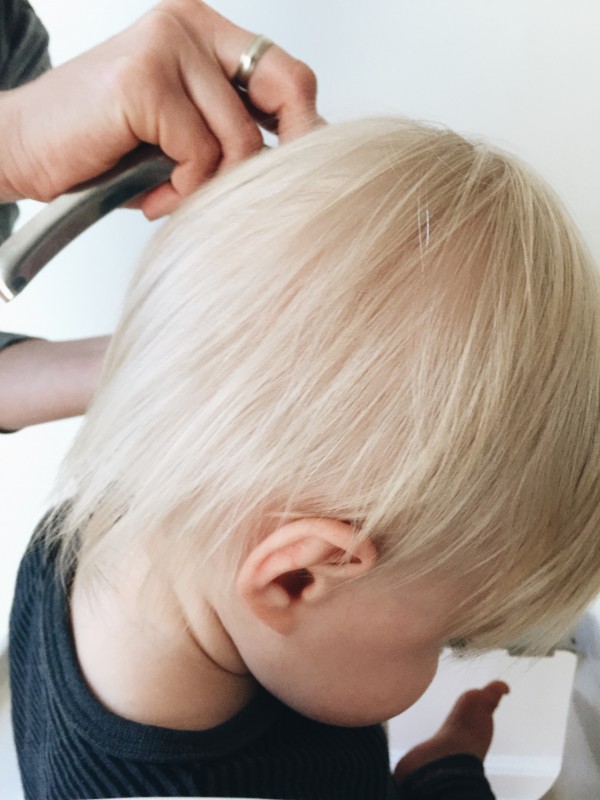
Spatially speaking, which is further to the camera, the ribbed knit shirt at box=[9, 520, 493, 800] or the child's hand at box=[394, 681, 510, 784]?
the child's hand at box=[394, 681, 510, 784]

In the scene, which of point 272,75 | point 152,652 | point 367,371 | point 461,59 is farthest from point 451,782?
point 461,59

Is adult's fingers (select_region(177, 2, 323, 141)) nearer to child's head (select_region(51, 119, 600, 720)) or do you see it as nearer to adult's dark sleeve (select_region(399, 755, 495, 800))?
child's head (select_region(51, 119, 600, 720))

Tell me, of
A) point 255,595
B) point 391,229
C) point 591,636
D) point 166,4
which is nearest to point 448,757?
point 591,636

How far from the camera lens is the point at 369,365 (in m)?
0.29

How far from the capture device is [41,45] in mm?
569

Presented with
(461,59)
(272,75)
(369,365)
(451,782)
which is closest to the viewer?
(369,365)

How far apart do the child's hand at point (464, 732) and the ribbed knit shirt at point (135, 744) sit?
0.09 metres

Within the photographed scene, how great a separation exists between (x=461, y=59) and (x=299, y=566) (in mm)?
564

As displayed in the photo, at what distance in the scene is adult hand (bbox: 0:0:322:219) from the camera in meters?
0.38

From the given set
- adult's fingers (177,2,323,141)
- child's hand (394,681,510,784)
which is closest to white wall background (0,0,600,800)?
child's hand (394,681,510,784)

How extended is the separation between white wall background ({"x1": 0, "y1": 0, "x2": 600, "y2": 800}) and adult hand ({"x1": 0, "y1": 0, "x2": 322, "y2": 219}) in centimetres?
25

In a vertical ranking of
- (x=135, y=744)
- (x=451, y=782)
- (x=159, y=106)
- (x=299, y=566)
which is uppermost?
(x=159, y=106)

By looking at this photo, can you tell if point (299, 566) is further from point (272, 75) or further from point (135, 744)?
point (272, 75)

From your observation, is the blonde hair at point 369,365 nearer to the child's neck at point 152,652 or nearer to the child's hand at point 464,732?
the child's neck at point 152,652
